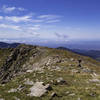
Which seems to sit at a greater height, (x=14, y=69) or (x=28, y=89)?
→ (x=28, y=89)

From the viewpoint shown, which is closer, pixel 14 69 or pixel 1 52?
pixel 14 69

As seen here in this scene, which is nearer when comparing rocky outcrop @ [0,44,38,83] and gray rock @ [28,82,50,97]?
gray rock @ [28,82,50,97]

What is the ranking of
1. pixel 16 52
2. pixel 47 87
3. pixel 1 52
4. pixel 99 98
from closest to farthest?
pixel 99 98, pixel 47 87, pixel 16 52, pixel 1 52

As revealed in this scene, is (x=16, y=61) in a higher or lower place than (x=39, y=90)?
lower

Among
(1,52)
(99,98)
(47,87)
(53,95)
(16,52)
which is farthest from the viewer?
(1,52)

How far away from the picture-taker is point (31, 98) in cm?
1925

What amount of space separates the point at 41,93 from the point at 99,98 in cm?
888

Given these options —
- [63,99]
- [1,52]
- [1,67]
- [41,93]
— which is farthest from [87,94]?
[1,52]

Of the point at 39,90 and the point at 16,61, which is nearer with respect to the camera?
the point at 39,90

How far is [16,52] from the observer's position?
279ft

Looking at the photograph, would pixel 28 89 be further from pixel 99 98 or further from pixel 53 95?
pixel 99 98

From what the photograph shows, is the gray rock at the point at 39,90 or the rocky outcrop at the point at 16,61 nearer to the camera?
the gray rock at the point at 39,90

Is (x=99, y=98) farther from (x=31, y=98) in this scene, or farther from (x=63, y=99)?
(x=31, y=98)

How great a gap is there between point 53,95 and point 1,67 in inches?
2442
